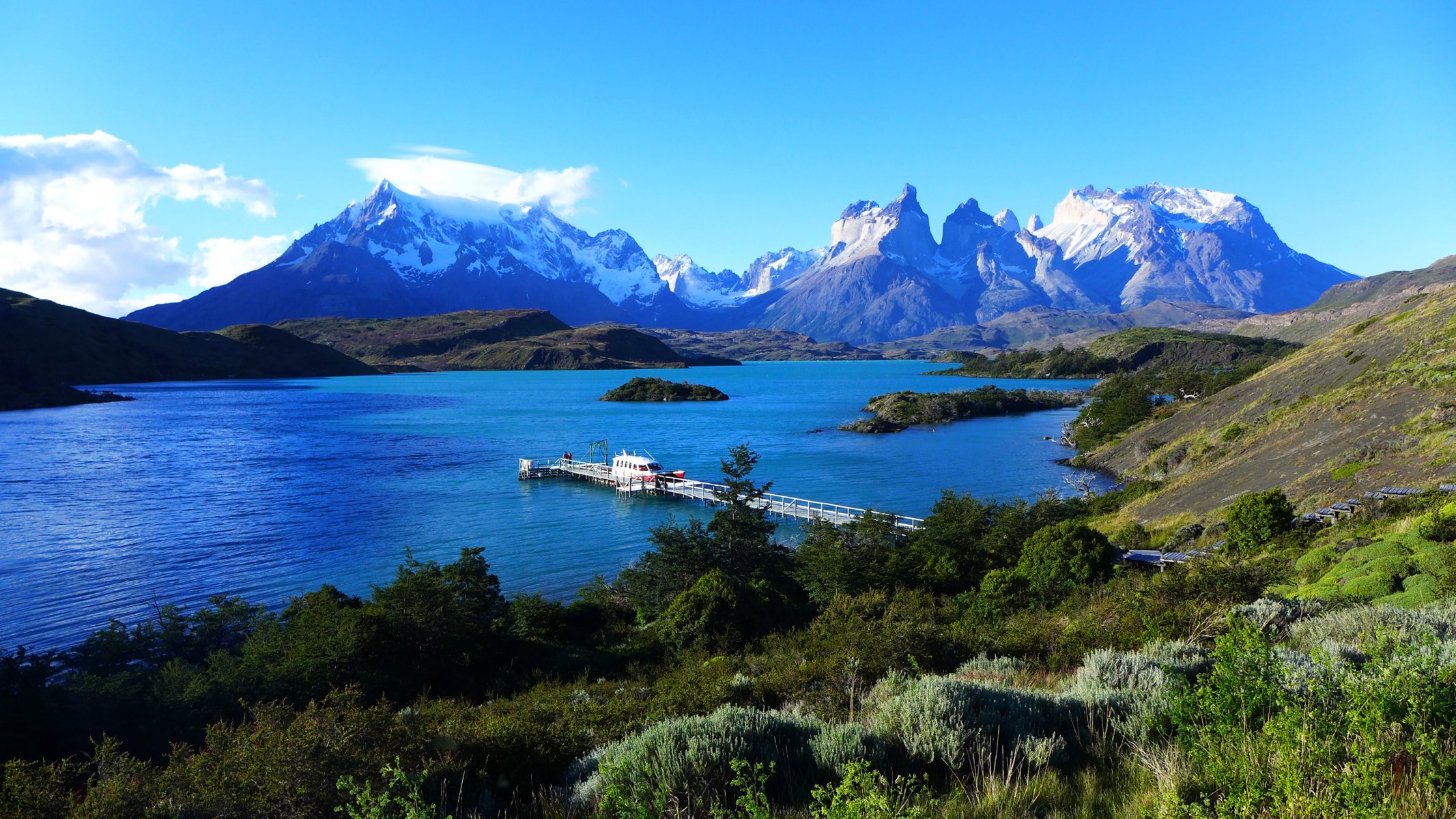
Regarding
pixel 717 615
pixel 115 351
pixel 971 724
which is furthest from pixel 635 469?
pixel 115 351

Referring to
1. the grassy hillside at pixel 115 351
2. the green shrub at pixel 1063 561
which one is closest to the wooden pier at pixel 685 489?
the green shrub at pixel 1063 561

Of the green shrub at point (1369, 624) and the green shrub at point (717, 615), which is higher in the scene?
the green shrub at point (1369, 624)

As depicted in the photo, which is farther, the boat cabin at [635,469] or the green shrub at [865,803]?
the boat cabin at [635,469]

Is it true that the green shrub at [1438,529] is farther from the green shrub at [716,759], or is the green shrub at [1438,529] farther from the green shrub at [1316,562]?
the green shrub at [716,759]

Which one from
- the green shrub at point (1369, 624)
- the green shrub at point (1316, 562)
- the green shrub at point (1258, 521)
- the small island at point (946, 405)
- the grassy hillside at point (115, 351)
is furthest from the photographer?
the grassy hillside at point (115, 351)

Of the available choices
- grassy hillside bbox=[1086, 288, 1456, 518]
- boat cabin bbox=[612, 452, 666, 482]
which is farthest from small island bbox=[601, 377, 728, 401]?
grassy hillside bbox=[1086, 288, 1456, 518]
